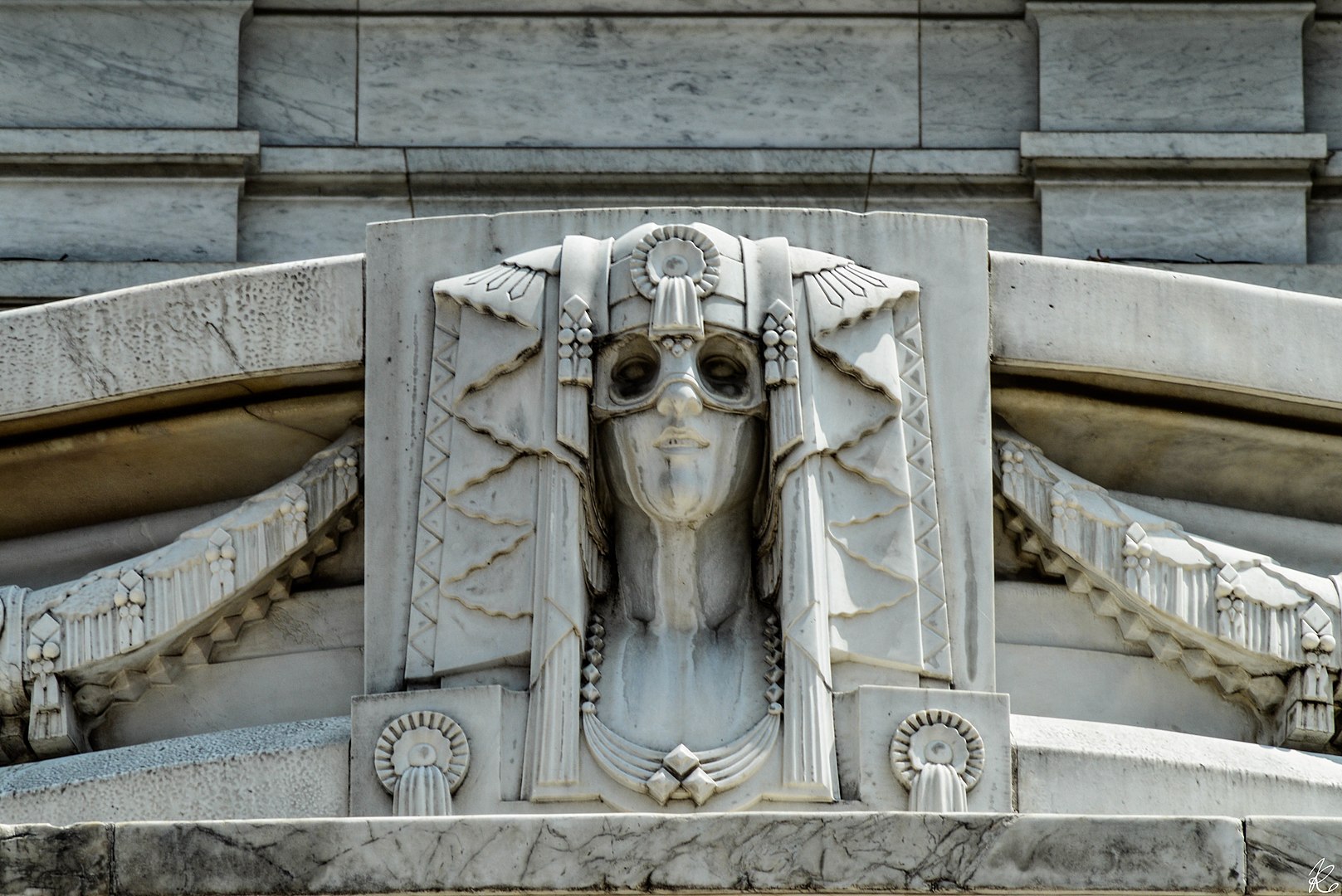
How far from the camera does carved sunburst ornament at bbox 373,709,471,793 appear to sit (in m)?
8.04

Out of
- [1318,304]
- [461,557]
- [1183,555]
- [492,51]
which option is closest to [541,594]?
[461,557]

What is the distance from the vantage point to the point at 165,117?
1123 cm

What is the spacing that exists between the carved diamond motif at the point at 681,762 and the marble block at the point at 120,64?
431cm

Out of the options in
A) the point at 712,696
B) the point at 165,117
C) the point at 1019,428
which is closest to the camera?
the point at 712,696

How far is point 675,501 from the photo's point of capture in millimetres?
8172

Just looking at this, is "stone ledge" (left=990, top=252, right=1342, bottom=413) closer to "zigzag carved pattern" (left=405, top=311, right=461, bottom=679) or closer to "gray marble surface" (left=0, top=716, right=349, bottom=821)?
"zigzag carved pattern" (left=405, top=311, right=461, bottom=679)

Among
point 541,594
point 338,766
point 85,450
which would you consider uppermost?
point 85,450

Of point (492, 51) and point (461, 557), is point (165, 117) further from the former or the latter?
point (461, 557)

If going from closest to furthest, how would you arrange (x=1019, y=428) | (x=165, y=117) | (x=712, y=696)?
(x=712, y=696)
(x=1019, y=428)
(x=165, y=117)

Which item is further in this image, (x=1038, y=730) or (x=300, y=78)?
(x=300, y=78)

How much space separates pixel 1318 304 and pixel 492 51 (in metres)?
3.99

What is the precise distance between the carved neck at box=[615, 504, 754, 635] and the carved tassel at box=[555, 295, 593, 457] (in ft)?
1.05

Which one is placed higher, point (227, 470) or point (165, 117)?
point (165, 117)

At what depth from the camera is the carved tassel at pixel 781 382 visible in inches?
323
